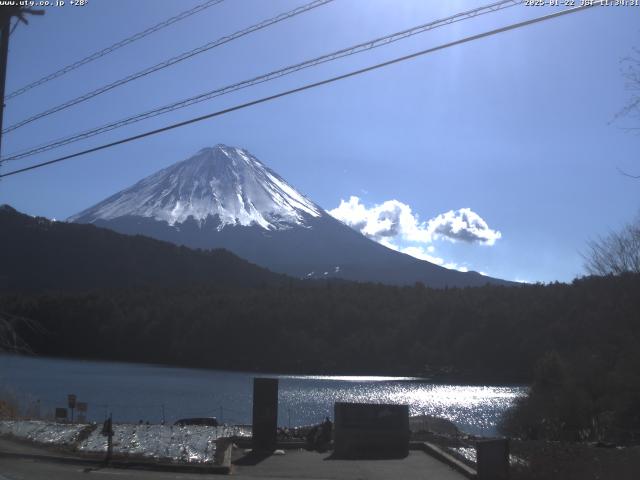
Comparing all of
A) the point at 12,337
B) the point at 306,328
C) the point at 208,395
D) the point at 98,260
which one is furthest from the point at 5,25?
the point at 98,260

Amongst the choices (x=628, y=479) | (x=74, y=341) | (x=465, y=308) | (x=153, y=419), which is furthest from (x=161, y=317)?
(x=628, y=479)

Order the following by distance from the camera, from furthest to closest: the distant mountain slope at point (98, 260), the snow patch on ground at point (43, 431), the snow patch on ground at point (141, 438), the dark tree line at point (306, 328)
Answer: the distant mountain slope at point (98, 260) → the dark tree line at point (306, 328) → the snow patch on ground at point (43, 431) → the snow patch on ground at point (141, 438)

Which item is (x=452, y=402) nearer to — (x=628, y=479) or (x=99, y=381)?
(x=99, y=381)

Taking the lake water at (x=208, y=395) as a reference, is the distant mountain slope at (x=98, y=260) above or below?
above

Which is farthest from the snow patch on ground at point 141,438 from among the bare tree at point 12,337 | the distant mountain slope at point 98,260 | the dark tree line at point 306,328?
the distant mountain slope at point 98,260

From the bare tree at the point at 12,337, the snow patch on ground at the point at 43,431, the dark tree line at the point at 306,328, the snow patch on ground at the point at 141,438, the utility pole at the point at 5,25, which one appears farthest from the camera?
the dark tree line at the point at 306,328

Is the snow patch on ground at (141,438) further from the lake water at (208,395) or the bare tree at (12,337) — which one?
the lake water at (208,395)
